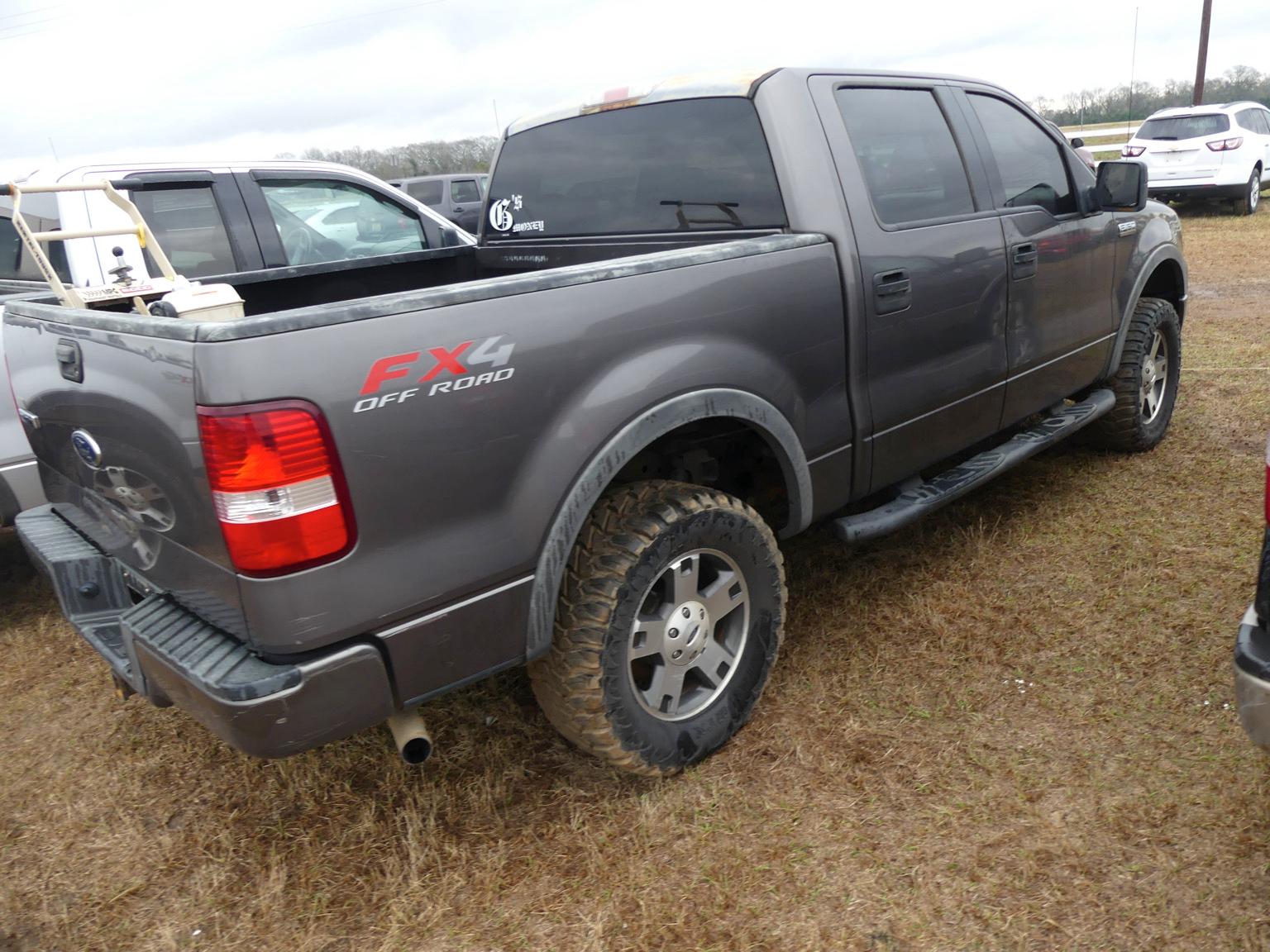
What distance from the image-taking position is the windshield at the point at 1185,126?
14156 millimetres

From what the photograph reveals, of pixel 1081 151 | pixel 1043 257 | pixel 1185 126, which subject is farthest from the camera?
pixel 1185 126

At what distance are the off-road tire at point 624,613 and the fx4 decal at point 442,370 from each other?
22.0 inches

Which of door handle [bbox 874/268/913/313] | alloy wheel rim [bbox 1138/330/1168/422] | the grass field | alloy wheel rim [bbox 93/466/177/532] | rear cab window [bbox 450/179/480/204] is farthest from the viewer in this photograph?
rear cab window [bbox 450/179/480/204]

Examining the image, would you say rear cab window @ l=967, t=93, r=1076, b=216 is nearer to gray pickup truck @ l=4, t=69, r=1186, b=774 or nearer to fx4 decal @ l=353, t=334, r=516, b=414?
gray pickup truck @ l=4, t=69, r=1186, b=774

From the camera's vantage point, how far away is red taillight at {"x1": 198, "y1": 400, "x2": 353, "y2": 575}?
1774mm

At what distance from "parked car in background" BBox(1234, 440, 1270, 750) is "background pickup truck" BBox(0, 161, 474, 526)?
352 cm

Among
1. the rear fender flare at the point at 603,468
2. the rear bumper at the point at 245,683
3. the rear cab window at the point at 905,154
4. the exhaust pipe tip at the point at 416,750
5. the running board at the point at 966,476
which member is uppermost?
the rear cab window at the point at 905,154

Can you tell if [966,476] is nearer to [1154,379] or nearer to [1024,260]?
[1024,260]

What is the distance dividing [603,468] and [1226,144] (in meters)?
15.5

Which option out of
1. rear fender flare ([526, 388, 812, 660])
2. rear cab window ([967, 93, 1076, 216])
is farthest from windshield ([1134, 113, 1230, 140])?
rear fender flare ([526, 388, 812, 660])

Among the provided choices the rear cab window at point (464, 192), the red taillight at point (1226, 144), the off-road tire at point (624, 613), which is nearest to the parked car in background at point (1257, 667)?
the off-road tire at point (624, 613)

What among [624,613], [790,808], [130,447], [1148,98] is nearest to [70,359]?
[130,447]

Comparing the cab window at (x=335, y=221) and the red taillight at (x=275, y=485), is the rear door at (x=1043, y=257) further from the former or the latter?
the cab window at (x=335, y=221)

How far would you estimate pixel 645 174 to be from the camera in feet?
10.6
